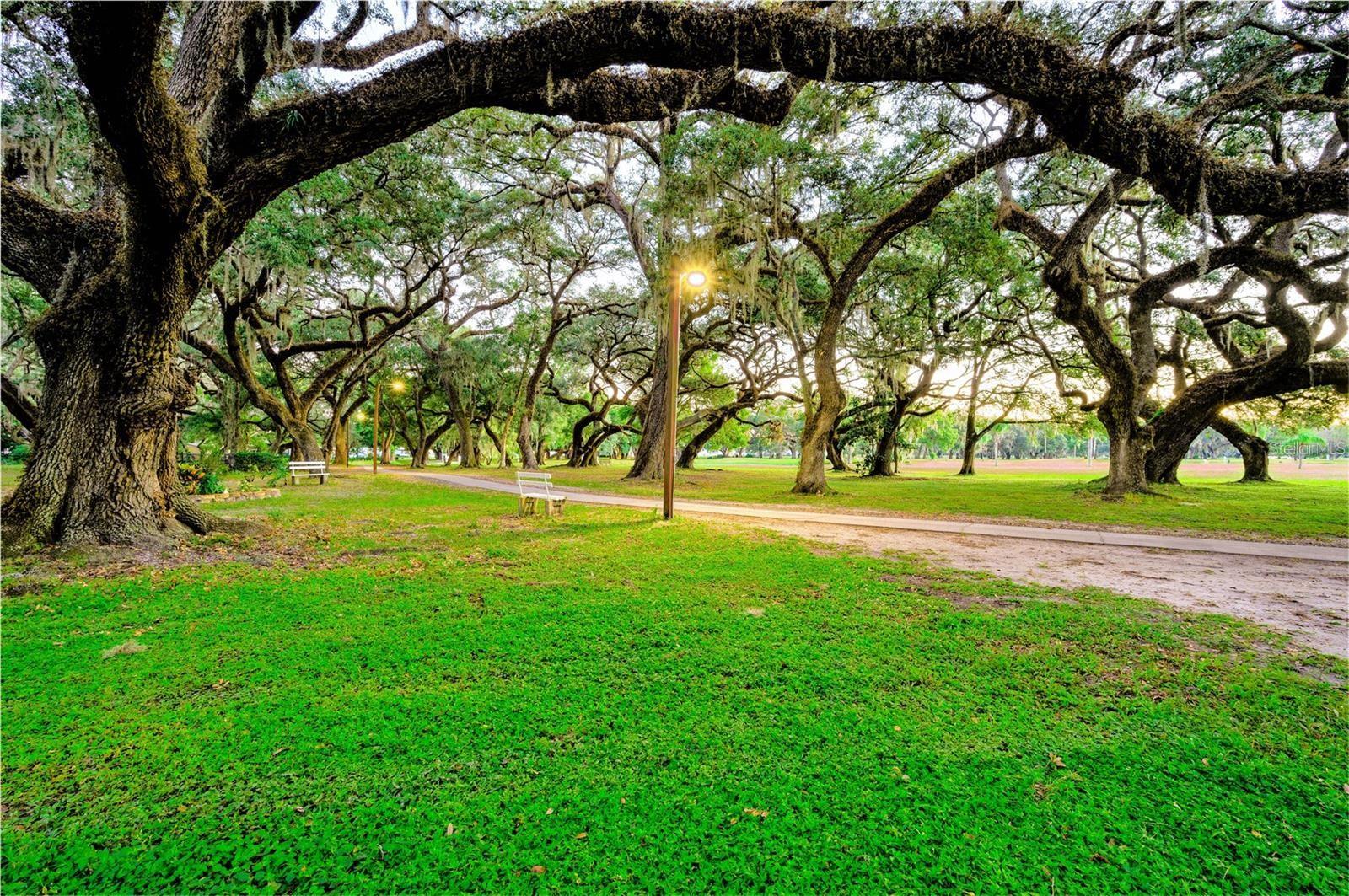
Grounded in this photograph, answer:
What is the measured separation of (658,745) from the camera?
236cm

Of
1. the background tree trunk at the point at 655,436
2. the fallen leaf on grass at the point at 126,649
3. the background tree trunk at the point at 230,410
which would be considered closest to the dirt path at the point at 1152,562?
the fallen leaf on grass at the point at 126,649

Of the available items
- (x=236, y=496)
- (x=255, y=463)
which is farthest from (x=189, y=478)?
(x=255, y=463)

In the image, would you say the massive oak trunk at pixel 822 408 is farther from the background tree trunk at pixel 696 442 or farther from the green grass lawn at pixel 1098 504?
the background tree trunk at pixel 696 442

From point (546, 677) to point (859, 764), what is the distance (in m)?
1.75

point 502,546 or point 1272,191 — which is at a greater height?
point 1272,191

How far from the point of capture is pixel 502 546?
6582 millimetres

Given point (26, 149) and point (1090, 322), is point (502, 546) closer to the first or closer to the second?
point (26, 149)

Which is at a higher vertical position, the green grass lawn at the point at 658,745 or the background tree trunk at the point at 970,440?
the background tree trunk at the point at 970,440

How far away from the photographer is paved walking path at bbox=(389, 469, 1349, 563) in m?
6.76

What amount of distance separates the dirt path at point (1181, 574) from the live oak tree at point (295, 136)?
169 inches

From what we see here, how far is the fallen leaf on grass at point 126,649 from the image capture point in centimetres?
322

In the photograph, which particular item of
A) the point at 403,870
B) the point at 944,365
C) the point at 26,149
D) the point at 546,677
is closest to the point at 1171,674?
the point at 546,677

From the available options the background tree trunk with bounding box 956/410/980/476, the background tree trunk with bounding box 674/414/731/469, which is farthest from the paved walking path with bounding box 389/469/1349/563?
the background tree trunk with bounding box 956/410/980/476

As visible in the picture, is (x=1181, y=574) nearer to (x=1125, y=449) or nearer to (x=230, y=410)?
(x=1125, y=449)
